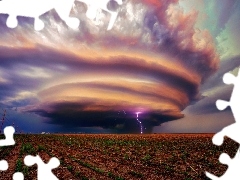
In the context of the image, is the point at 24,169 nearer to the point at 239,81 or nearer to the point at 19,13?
the point at 19,13

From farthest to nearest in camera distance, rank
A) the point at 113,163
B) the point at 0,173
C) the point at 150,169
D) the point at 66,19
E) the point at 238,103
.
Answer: the point at 113,163, the point at 150,169, the point at 0,173, the point at 66,19, the point at 238,103

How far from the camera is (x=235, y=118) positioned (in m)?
4.79

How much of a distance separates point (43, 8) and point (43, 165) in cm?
258

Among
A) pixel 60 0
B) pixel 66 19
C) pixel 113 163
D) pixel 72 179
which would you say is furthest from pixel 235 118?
pixel 113 163

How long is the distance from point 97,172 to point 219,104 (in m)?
13.8

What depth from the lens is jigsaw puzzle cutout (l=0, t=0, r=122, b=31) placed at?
5051 mm

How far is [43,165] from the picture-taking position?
473cm

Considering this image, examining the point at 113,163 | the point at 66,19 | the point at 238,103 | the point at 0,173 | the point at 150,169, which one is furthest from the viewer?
the point at 113,163

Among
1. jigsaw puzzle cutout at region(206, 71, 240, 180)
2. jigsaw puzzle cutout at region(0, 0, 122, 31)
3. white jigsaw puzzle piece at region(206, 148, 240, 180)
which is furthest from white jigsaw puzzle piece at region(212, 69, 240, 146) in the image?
jigsaw puzzle cutout at region(0, 0, 122, 31)

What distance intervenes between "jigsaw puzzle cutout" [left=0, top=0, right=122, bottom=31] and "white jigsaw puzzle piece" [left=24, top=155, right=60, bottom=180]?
6.95 ft

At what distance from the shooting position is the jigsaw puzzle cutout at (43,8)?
5.05m

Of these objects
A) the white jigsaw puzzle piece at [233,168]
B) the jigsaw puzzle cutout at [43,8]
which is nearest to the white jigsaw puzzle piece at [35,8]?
the jigsaw puzzle cutout at [43,8]

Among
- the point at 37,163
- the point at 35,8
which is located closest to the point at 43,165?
the point at 37,163

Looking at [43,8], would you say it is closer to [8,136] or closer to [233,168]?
[8,136]
